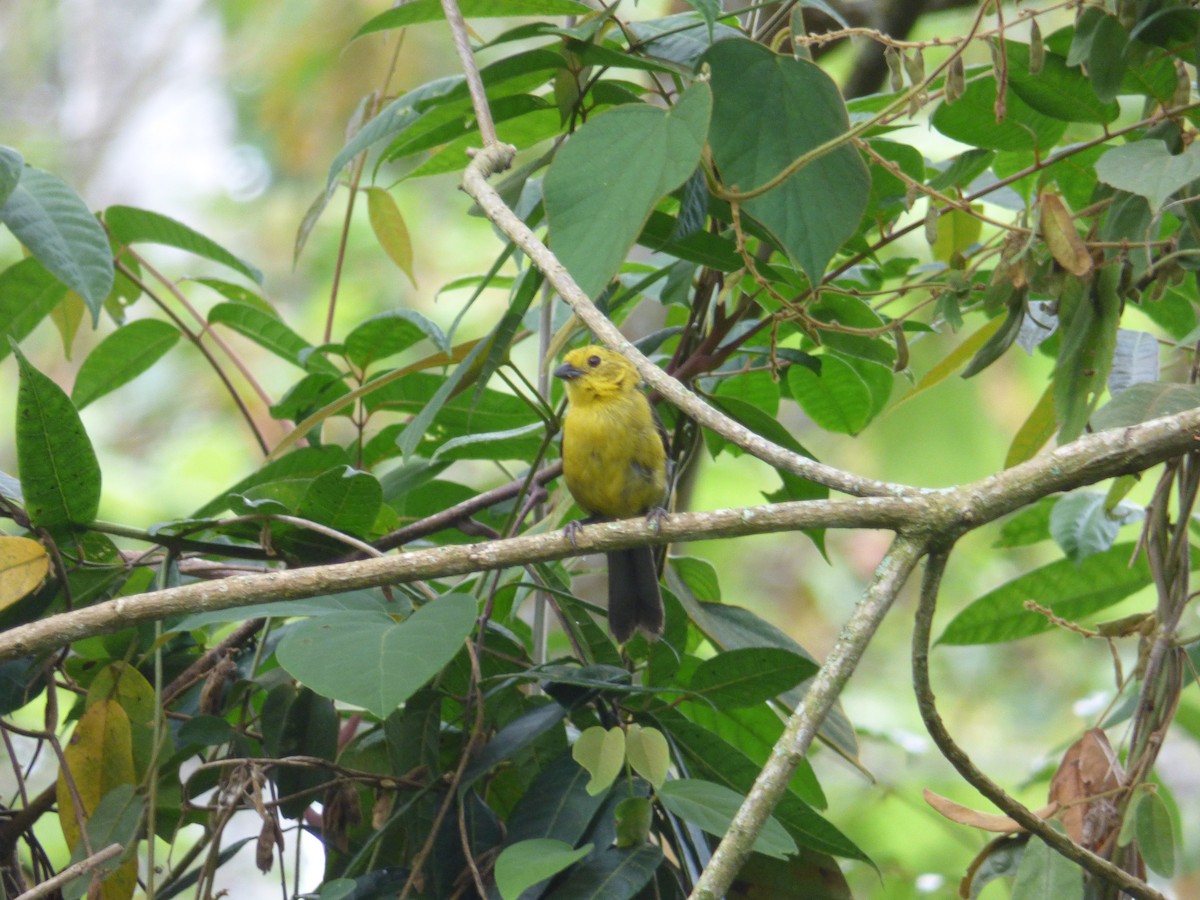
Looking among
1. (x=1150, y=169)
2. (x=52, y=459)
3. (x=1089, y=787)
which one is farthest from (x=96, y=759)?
(x=1150, y=169)

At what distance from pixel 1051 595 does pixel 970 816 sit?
3.83 feet

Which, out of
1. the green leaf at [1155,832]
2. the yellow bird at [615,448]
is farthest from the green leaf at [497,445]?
the green leaf at [1155,832]

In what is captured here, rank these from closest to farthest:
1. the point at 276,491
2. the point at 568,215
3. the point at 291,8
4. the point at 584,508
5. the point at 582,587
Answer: the point at 568,215, the point at 276,491, the point at 584,508, the point at 582,587, the point at 291,8

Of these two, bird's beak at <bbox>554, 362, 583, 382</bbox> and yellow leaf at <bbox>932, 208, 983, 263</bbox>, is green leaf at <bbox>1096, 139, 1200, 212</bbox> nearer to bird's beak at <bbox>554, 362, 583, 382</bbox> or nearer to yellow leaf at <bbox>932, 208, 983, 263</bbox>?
yellow leaf at <bbox>932, 208, 983, 263</bbox>

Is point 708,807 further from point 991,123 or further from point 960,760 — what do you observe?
point 991,123

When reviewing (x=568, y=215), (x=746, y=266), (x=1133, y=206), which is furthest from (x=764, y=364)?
(x=568, y=215)

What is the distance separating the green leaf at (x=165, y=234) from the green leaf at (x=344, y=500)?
2.95 feet

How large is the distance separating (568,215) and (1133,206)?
3.84 ft

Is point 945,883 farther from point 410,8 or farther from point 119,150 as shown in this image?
point 119,150

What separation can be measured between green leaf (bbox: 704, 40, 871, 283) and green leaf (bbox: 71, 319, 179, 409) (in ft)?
5.18

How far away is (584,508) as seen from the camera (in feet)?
9.97

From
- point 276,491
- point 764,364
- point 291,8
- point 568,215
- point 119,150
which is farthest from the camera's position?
point 119,150

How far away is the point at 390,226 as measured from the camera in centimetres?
303

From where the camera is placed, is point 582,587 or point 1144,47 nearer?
point 1144,47
